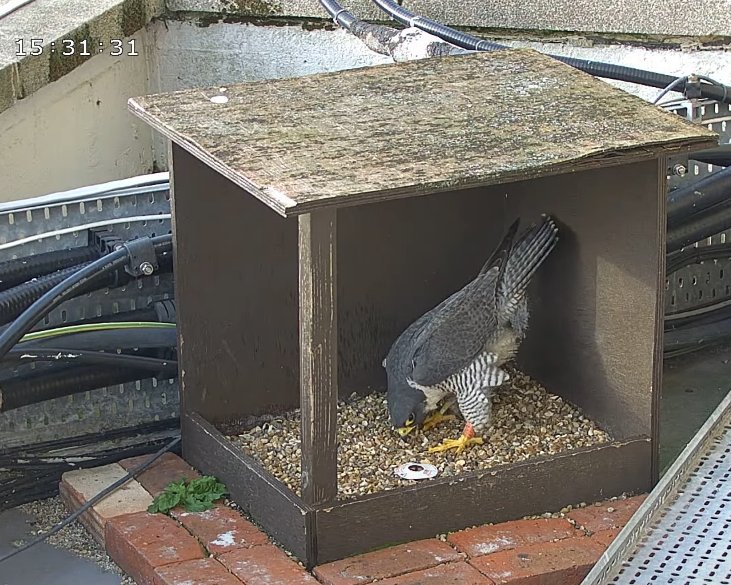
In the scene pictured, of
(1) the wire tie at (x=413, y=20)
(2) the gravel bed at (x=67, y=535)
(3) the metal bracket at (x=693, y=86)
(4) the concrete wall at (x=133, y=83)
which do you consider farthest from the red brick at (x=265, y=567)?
(4) the concrete wall at (x=133, y=83)

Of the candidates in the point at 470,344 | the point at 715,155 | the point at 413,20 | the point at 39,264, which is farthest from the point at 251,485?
the point at 413,20

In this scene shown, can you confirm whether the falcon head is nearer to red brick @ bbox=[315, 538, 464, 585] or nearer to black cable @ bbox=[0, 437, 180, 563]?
red brick @ bbox=[315, 538, 464, 585]

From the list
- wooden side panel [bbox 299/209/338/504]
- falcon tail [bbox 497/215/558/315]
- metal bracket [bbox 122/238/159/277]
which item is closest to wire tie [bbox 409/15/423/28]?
falcon tail [bbox 497/215/558/315]

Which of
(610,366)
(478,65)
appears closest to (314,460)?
(610,366)

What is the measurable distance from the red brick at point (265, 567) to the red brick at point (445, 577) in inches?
7.1

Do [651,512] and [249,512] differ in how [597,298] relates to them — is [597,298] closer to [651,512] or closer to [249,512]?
[651,512]

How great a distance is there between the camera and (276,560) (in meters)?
2.63

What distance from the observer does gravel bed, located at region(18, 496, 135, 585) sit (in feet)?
9.41

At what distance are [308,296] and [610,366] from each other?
0.96 meters

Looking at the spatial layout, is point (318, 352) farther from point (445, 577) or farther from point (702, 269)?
point (702, 269)

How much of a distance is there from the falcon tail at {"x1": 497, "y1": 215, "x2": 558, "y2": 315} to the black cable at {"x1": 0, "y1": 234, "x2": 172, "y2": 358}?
0.88 metres

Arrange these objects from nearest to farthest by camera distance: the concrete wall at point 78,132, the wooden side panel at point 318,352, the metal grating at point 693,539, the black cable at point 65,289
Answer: the metal grating at point 693,539 → the wooden side panel at point 318,352 → the black cable at point 65,289 → the concrete wall at point 78,132

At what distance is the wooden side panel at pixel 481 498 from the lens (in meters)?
2.60

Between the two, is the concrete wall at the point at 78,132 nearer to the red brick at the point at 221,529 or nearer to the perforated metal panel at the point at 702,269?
the red brick at the point at 221,529
